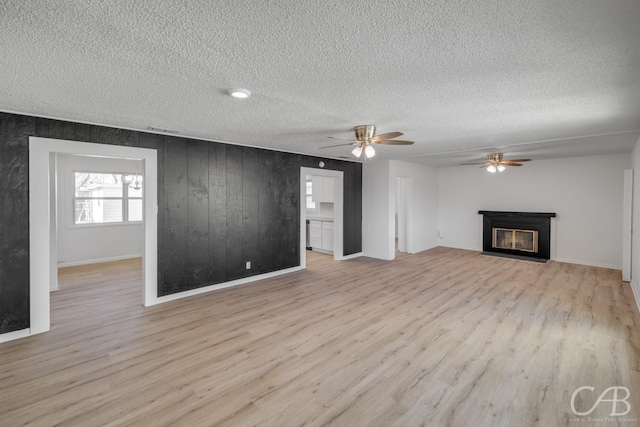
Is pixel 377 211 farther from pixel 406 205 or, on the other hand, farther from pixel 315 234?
pixel 315 234

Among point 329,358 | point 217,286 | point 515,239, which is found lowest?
point 329,358

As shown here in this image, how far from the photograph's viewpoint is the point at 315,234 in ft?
25.7

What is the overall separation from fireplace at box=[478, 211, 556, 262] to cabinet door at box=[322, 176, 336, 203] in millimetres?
3940

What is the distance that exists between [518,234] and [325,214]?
15.7ft

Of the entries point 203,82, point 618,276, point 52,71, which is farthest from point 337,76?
point 618,276

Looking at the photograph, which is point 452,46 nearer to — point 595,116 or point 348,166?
point 595,116

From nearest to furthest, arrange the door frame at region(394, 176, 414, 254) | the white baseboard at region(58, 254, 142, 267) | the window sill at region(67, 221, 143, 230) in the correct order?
the white baseboard at region(58, 254, 142, 267) → the window sill at region(67, 221, 143, 230) → the door frame at region(394, 176, 414, 254)

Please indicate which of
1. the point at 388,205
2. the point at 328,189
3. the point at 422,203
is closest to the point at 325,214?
the point at 328,189

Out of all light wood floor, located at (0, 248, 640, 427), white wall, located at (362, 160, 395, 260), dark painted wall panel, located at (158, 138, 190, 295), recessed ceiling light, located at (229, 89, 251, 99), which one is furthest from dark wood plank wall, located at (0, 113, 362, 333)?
recessed ceiling light, located at (229, 89, 251, 99)

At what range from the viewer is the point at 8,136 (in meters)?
3.02

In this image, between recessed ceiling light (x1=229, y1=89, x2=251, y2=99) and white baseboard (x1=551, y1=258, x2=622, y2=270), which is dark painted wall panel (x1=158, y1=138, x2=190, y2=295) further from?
white baseboard (x1=551, y1=258, x2=622, y2=270)

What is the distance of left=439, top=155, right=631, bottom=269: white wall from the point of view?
234 inches

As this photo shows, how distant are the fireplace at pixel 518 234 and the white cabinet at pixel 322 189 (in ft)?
13.0

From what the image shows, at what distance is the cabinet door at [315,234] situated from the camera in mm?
7704
